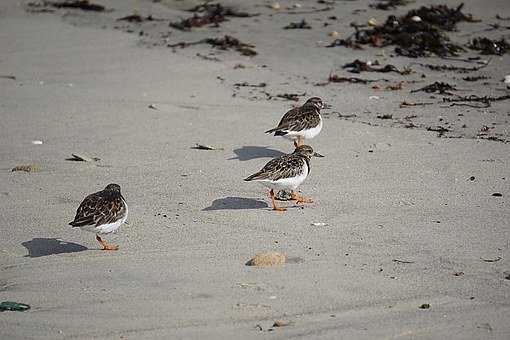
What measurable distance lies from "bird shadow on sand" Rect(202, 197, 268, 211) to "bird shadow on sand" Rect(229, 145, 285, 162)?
125 cm

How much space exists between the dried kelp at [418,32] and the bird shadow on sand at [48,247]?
25.8 feet

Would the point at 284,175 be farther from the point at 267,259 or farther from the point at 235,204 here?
the point at 267,259

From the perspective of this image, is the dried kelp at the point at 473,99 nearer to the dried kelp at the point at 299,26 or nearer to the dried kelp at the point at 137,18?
the dried kelp at the point at 299,26

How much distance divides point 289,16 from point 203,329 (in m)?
11.6

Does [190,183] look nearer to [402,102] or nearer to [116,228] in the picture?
[116,228]

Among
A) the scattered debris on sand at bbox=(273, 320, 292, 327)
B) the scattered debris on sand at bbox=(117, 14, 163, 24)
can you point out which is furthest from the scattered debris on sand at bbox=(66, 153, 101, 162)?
the scattered debris on sand at bbox=(117, 14, 163, 24)

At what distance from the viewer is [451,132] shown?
30.8 ft

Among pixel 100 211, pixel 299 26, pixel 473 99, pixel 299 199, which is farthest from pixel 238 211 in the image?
pixel 299 26

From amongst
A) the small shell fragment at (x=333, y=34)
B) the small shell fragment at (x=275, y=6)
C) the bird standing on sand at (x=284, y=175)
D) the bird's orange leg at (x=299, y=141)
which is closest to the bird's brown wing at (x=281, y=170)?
the bird standing on sand at (x=284, y=175)

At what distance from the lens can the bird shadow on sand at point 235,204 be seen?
7250 millimetres

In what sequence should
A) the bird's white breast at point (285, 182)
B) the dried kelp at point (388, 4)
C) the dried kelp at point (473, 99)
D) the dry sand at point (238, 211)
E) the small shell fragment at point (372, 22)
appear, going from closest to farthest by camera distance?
the dry sand at point (238, 211), the bird's white breast at point (285, 182), the dried kelp at point (473, 99), the small shell fragment at point (372, 22), the dried kelp at point (388, 4)

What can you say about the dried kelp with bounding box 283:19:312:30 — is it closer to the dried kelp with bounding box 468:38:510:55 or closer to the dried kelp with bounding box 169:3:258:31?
the dried kelp with bounding box 169:3:258:31

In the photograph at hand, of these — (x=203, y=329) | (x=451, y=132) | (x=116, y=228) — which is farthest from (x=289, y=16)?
(x=203, y=329)

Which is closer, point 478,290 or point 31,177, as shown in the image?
point 478,290
